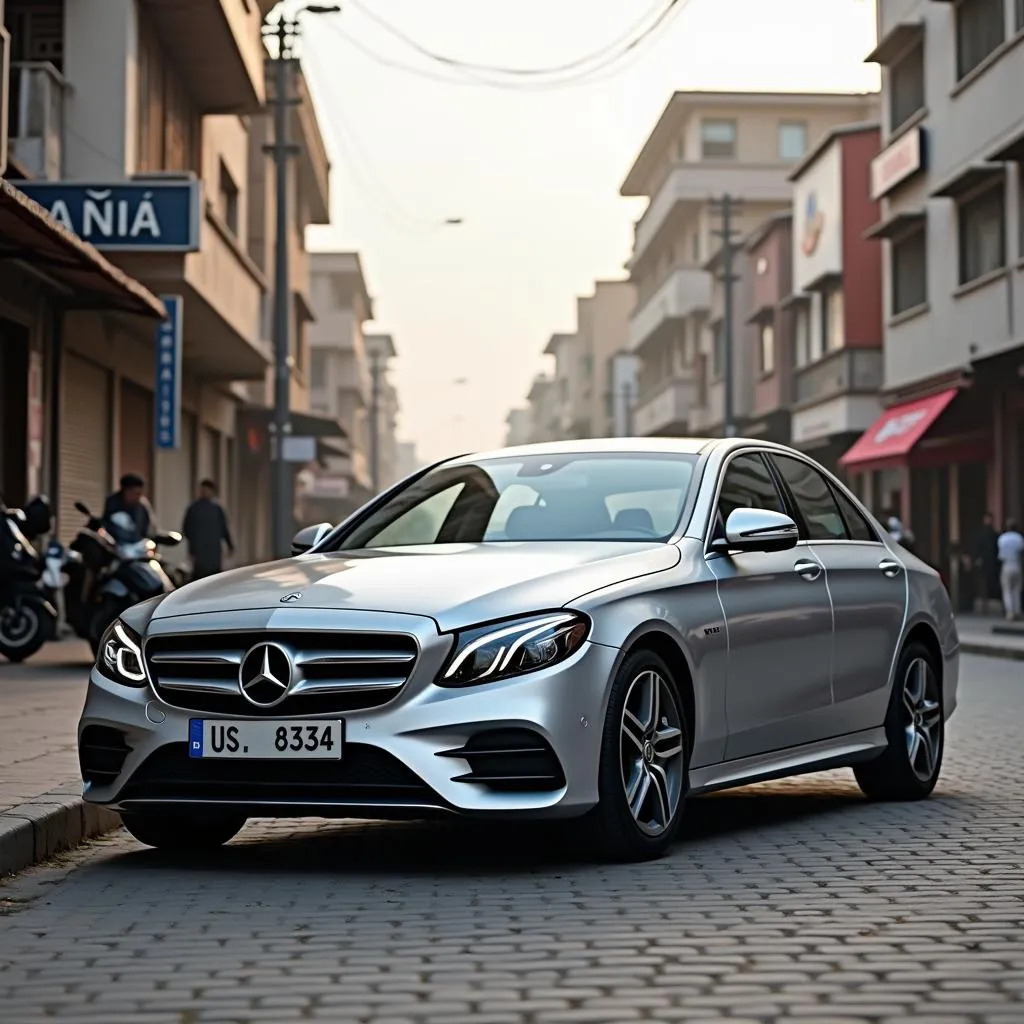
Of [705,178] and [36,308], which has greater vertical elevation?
[705,178]

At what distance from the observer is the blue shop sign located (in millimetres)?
20391

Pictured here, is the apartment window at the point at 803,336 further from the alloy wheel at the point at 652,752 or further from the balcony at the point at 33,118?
the alloy wheel at the point at 652,752

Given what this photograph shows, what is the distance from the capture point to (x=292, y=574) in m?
7.30

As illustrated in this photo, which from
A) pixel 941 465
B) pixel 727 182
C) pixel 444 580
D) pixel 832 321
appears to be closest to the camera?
pixel 444 580

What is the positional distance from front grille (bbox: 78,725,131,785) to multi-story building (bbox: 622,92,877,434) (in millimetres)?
57707

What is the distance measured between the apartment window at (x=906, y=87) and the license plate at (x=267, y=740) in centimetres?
3163

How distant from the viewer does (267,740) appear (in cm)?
649

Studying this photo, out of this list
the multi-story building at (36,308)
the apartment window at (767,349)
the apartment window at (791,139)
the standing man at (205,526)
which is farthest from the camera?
the apartment window at (791,139)

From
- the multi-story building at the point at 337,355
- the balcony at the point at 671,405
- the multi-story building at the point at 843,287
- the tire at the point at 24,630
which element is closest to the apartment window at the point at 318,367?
the multi-story building at the point at 337,355

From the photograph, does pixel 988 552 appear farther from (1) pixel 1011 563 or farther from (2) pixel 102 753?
(2) pixel 102 753

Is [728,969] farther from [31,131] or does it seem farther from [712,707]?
[31,131]

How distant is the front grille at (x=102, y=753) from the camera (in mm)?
6855

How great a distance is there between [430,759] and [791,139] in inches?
2576

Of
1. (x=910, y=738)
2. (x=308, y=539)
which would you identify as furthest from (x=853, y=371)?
(x=308, y=539)
